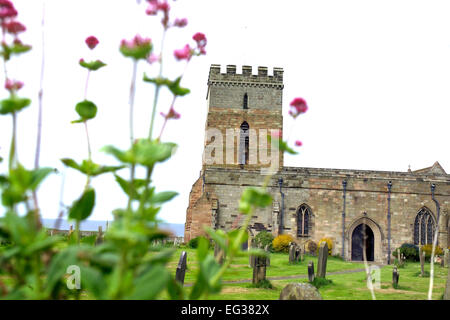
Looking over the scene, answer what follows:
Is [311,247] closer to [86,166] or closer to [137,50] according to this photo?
[86,166]

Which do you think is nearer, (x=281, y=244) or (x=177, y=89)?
(x=177, y=89)

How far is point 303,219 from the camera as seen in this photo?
98.8ft

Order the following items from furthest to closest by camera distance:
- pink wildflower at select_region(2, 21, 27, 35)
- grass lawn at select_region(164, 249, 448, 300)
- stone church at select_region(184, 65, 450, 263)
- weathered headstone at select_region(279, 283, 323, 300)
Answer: stone church at select_region(184, 65, 450, 263) < grass lawn at select_region(164, 249, 448, 300) < weathered headstone at select_region(279, 283, 323, 300) < pink wildflower at select_region(2, 21, 27, 35)

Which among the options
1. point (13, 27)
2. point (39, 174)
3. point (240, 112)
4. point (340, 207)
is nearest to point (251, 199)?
point (39, 174)

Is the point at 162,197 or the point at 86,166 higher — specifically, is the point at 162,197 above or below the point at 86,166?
below

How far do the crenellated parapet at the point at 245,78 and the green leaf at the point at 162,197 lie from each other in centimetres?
3634

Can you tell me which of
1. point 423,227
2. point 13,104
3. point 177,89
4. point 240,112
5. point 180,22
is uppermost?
point 240,112

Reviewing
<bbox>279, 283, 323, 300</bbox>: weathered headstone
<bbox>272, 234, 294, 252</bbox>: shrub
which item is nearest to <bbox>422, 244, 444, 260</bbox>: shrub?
<bbox>272, 234, 294, 252</bbox>: shrub

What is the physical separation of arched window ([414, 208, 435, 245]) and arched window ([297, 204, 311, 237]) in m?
7.42

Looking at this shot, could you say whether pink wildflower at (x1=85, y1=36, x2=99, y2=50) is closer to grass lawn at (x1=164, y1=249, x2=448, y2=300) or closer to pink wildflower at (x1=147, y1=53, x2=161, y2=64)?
pink wildflower at (x1=147, y1=53, x2=161, y2=64)

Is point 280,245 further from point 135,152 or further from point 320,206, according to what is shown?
point 135,152

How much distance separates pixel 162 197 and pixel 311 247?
2809 centimetres

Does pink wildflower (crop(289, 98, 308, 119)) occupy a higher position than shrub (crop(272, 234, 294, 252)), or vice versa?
pink wildflower (crop(289, 98, 308, 119))

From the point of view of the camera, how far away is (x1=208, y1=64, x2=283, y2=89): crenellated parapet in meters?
37.5
